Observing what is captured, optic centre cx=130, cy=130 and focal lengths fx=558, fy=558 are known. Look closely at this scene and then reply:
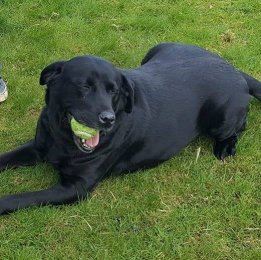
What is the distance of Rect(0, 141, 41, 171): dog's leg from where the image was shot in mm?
3867

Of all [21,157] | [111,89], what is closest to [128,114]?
[111,89]

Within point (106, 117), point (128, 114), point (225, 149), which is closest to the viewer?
point (106, 117)

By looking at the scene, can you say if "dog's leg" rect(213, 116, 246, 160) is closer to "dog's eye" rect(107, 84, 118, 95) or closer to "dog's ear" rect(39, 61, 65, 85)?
"dog's eye" rect(107, 84, 118, 95)

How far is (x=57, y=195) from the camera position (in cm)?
352

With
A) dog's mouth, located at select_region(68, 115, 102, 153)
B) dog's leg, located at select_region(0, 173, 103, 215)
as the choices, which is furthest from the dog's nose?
dog's leg, located at select_region(0, 173, 103, 215)

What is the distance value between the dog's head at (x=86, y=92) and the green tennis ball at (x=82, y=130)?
0.03 meters

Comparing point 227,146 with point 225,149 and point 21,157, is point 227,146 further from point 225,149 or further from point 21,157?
point 21,157

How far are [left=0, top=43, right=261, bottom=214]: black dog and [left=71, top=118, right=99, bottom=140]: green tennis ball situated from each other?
6 cm

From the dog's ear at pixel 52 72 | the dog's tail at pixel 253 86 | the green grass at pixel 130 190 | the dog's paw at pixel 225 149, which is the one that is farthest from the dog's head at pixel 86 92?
the dog's tail at pixel 253 86

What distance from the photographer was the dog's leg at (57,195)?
3.45 metres

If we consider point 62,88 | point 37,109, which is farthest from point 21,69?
point 62,88

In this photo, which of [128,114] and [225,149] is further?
[225,149]

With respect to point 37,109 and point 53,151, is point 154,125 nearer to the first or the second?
point 53,151

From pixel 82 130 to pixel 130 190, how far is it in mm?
622
